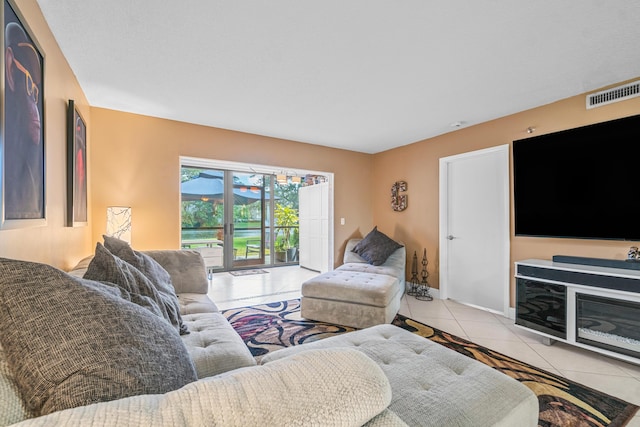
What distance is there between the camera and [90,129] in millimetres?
3133

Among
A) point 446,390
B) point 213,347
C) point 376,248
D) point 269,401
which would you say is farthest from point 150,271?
point 376,248

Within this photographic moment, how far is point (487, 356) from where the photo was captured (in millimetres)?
2379

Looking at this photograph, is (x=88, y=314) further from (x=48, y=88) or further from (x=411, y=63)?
(x=411, y=63)

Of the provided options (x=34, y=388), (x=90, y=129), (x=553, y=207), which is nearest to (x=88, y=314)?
(x=34, y=388)

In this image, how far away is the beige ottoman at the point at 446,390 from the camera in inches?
41.4

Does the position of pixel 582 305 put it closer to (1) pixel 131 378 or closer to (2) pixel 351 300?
(2) pixel 351 300

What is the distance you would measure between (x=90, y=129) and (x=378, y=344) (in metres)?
3.64

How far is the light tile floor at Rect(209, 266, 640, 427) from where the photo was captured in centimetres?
205

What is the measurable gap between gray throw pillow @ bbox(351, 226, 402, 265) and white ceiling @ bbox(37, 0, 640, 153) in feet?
6.61

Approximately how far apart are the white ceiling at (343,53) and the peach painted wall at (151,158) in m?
0.26

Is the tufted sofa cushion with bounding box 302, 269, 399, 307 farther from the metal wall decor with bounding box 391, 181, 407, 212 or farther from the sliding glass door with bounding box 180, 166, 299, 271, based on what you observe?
the sliding glass door with bounding box 180, 166, 299, 271

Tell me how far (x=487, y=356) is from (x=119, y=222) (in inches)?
148

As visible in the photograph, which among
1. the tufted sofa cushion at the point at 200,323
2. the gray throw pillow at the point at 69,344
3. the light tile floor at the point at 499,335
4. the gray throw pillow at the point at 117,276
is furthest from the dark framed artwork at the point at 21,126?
the light tile floor at the point at 499,335

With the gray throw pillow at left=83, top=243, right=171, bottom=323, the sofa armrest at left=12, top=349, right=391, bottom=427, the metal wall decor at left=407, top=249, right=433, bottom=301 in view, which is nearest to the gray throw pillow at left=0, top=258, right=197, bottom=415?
the sofa armrest at left=12, top=349, right=391, bottom=427
